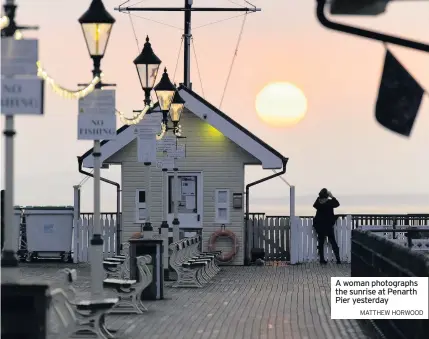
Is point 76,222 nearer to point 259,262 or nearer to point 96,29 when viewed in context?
point 259,262

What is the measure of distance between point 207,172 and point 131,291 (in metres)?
13.4

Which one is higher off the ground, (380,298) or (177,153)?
(177,153)

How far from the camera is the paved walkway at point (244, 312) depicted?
48.5 feet

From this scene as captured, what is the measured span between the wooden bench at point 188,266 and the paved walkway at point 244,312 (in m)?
0.30

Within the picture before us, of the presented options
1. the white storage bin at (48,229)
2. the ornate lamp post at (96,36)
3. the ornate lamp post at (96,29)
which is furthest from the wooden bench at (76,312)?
the white storage bin at (48,229)

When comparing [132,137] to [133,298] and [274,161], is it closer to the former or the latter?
[274,161]

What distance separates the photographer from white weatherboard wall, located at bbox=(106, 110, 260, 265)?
3036cm

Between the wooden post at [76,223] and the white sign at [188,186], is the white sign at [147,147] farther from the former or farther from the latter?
the wooden post at [76,223]

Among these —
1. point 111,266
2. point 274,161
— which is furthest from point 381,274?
point 274,161

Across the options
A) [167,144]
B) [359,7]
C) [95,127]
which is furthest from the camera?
[167,144]

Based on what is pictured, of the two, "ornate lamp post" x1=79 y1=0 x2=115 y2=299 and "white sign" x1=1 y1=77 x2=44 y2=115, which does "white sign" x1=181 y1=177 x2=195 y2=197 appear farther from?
"white sign" x1=1 y1=77 x2=44 y2=115

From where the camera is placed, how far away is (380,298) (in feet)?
42.5

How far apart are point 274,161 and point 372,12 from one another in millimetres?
21660

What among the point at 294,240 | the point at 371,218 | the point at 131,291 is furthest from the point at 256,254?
the point at 131,291
